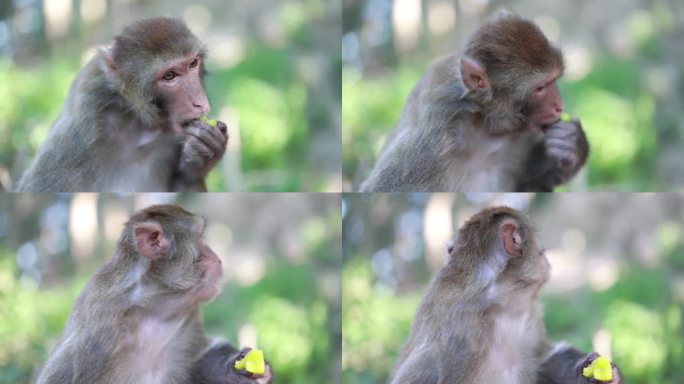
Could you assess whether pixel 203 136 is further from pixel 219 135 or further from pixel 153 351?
pixel 153 351

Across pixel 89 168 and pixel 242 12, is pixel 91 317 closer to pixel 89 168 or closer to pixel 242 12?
pixel 89 168

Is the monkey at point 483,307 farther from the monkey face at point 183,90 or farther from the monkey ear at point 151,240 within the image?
the monkey face at point 183,90

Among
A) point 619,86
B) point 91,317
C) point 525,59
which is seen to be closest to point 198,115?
point 91,317

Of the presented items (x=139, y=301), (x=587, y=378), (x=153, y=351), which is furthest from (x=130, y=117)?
(x=587, y=378)

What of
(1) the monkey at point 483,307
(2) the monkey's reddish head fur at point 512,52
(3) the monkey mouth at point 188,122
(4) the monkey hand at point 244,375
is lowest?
(4) the monkey hand at point 244,375

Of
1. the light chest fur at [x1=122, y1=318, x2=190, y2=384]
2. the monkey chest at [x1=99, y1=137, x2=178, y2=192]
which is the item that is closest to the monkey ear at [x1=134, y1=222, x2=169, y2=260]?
the light chest fur at [x1=122, y1=318, x2=190, y2=384]

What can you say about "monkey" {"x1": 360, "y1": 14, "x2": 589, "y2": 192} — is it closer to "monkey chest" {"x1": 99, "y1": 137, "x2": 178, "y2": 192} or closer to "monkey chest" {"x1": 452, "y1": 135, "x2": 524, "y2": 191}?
"monkey chest" {"x1": 452, "y1": 135, "x2": 524, "y2": 191}

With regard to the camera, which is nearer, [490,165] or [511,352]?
[511,352]

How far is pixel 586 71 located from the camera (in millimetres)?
6262

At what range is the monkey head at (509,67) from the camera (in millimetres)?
3652

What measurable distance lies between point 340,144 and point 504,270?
2127 millimetres

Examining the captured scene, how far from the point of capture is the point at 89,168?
3.94m

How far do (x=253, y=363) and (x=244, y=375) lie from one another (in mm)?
93

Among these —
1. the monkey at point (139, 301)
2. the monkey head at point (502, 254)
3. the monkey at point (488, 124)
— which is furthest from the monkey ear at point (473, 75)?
the monkey at point (139, 301)
